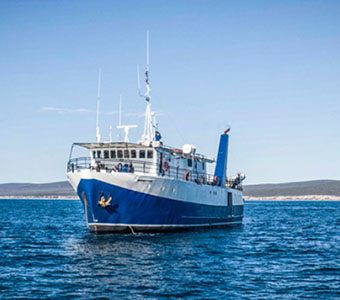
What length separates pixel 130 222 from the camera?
42.4m

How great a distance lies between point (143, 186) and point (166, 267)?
13.7 m

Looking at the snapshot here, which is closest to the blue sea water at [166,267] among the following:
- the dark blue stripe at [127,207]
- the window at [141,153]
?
the dark blue stripe at [127,207]

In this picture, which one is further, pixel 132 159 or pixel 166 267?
pixel 132 159

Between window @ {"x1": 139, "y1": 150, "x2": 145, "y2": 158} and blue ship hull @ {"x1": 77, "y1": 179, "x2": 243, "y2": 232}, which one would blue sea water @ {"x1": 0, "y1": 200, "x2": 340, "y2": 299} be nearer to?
blue ship hull @ {"x1": 77, "y1": 179, "x2": 243, "y2": 232}

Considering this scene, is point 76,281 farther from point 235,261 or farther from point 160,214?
point 160,214

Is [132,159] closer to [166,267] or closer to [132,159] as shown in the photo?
[132,159]

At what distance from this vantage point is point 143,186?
41.9m

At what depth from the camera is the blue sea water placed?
2306 centimetres

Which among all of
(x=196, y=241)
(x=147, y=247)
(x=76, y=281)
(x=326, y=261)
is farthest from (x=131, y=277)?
(x=196, y=241)

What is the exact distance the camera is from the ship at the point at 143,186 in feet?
136

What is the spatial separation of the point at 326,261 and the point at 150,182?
14.5 metres

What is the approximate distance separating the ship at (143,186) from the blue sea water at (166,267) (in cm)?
138

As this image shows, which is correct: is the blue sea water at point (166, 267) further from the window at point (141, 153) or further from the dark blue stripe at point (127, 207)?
the window at point (141, 153)

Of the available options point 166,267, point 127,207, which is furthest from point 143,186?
point 166,267
